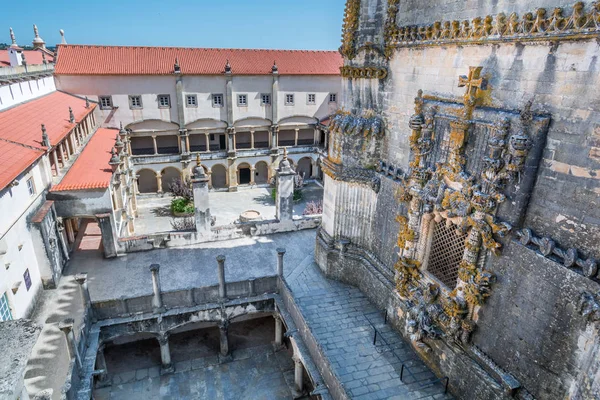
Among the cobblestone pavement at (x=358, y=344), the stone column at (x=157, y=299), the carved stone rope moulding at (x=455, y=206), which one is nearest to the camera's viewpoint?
the carved stone rope moulding at (x=455, y=206)

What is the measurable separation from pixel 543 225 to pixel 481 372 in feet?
14.3

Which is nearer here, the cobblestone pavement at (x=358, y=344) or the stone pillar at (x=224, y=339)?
the cobblestone pavement at (x=358, y=344)

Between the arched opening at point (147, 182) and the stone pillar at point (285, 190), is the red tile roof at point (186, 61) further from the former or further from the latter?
the stone pillar at point (285, 190)

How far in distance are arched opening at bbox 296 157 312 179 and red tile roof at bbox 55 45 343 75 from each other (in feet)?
28.0

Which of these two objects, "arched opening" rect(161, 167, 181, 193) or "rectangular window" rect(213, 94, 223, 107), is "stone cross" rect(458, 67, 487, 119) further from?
"arched opening" rect(161, 167, 181, 193)

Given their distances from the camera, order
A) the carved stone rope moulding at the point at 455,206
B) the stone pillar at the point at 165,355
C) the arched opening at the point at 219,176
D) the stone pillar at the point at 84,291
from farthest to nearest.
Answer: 1. the arched opening at the point at 219,176
2. the stone pillar at the point at 165,355
3. the stone pillar at the point at 84,291
4. the carved stone rope moulding at the point at 455,206

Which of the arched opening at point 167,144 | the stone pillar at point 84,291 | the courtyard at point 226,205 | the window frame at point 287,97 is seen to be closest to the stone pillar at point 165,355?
the stone pillar at point 84,291

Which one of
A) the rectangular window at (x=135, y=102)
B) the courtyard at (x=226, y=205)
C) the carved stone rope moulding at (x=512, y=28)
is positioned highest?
the carved stone rope moulding at (x=512, y=28)

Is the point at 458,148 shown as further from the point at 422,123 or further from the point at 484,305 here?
the point at 484,305

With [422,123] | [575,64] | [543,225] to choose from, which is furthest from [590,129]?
[422,123]

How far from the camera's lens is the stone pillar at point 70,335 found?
36.8ft

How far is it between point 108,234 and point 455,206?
15160 mm

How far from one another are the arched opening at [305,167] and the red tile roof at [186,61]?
28.0 feet

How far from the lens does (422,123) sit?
470 inches
